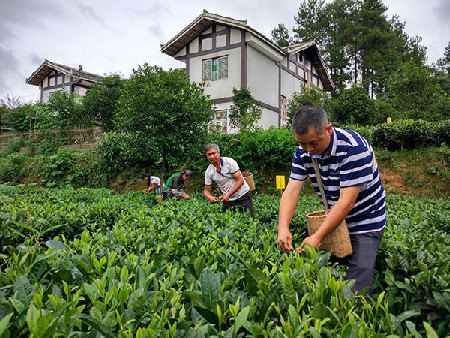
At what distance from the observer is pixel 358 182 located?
2.57 meters

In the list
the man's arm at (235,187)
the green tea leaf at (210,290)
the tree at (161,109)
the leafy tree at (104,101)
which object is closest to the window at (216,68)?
the leafy tree at (104,101)

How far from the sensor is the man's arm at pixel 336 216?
243cm

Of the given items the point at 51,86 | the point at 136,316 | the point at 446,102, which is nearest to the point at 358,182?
the point at 136,316

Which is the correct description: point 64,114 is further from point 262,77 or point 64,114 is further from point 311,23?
point 311,23

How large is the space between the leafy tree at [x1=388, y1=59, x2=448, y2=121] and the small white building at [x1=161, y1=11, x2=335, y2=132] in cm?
728

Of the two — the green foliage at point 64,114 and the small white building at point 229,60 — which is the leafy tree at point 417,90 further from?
the green foliage at point 64,114

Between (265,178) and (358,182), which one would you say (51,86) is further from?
(358,182)

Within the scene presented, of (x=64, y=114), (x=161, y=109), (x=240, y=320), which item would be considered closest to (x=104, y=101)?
(x=64, y=114)

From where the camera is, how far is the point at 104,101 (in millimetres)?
20812

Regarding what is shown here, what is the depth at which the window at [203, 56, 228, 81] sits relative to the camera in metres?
18.9

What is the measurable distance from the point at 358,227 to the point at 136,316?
2123 mm

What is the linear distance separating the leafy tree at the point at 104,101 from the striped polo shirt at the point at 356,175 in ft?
64.6

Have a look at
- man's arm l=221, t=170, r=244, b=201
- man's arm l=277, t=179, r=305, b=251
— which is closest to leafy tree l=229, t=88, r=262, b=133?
man's arm l=221, t=170, r=244, b=201

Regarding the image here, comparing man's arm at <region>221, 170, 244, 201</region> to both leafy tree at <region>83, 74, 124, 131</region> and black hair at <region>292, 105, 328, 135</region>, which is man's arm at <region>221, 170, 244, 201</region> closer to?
black hair at <region>292, 105, 328, 135</region>
